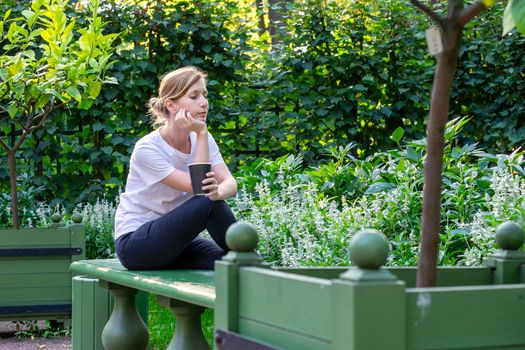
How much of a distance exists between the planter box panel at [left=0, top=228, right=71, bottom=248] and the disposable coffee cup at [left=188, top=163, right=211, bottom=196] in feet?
8.37

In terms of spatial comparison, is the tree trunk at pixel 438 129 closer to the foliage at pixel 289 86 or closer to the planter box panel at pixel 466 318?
the planter box panel at pixel 466 318

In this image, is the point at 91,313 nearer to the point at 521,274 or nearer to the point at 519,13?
the point at 521,274

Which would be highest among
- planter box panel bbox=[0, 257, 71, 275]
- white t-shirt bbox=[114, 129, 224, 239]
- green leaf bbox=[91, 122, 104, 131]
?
green leaf bbox=[91, 122, 104, 131]

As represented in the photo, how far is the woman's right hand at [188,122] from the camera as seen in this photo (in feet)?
12.5

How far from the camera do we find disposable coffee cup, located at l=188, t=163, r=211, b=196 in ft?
11.5

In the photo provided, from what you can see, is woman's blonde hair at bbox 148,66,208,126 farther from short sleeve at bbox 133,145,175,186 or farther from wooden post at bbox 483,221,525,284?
wooden post at bbox 483,221,525,284

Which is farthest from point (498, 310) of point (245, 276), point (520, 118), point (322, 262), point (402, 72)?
point (402, 72)

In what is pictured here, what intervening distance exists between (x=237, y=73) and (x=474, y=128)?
2.14 metres

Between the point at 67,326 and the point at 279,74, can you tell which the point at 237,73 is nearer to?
the point at 279,74

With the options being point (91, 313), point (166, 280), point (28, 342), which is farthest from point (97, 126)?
point (166, 280)

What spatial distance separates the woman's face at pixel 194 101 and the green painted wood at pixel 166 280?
28.1 inches

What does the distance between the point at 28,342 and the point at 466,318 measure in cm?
465

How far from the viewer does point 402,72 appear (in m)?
8.13

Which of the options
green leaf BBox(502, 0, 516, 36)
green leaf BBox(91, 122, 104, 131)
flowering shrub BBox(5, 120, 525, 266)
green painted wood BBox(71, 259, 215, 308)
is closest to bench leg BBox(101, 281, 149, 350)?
green painted wood BBox(71, 259, 215, 308)
